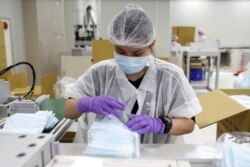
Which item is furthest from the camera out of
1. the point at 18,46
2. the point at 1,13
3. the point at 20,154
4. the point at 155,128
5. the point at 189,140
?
the point at 18,46

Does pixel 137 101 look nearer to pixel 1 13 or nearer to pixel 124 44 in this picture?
pixel 124 44

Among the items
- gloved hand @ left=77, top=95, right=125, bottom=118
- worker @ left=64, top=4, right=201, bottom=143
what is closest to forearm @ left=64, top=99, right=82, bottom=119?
worker @ left=64, top=4, right=201, bottom=143

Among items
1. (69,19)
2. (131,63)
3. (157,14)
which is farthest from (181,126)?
(69,19)

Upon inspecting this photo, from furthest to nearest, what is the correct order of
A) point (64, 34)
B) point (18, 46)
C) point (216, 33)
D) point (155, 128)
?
1. point (216, 33)
2. point (64, 34)
3. point (18, 46)
4. point (155, 128)

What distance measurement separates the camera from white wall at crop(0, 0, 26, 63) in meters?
3.86

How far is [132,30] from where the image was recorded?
954 mm

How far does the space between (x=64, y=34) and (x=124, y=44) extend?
4508 millimetres

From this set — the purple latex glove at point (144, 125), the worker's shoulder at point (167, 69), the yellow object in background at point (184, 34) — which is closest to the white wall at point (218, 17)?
the yellow object in background at point (184, 34)

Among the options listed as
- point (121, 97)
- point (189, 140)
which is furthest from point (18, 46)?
point (121, 97)

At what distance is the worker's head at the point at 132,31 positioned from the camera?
0.95 meters

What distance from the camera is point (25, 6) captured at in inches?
167

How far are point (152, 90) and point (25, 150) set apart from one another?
0.64 m

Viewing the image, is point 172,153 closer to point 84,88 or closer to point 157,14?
point 84,88

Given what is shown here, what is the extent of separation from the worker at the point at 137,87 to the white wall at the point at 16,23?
336 centimetres
